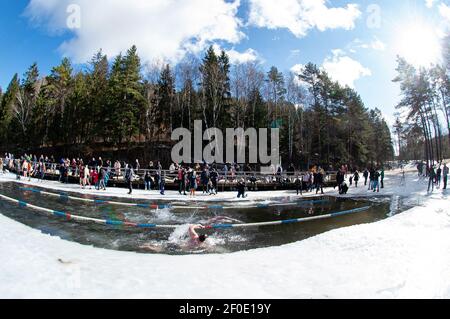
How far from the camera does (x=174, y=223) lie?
36.8 ft

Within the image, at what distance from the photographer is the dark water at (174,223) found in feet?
→ 27.6

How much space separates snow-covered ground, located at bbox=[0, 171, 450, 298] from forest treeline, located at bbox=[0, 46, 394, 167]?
32.1m

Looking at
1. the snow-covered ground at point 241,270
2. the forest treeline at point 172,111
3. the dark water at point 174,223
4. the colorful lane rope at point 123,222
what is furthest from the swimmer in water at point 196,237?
the forest treeline at point 172,111

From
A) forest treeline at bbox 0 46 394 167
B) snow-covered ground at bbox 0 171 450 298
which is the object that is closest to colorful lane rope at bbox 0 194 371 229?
snow-covered ground at bbox 0 171 450 298

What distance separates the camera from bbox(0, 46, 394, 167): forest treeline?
42.4 meters

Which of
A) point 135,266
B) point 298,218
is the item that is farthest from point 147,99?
point 135,266

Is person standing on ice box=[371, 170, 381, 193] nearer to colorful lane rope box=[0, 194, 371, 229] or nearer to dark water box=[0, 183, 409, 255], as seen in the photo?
dark water box=[0, 183, 409, 255]

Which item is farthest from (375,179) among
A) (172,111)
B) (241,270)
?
(172,111)

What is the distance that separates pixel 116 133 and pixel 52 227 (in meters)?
36.9

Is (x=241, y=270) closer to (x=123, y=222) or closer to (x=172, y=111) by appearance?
(x=123, y=222)

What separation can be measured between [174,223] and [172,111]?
3669 cm

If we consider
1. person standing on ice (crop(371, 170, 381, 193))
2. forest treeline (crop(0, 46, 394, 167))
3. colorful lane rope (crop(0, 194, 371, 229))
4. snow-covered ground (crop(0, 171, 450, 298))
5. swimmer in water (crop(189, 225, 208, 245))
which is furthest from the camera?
forest treeline (crop(0, 46, 394, 167))

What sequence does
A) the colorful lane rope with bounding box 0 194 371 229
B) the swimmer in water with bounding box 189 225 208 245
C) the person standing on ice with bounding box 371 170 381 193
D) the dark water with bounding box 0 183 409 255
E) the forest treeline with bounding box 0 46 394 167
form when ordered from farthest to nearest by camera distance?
the forest treeline with bounding box 0 46 394 167 < the person standing on ice with bounding box 371 170 381 193 < the colorful lane rope with bounding box 0 194 371 229 < the swimmer in water with bounding box 189 225 208 245 < the dark water with bounding box 0 183 409 255

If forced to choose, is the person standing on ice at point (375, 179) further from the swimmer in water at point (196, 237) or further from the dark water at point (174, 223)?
the swimmer in water at point (196, 237)
